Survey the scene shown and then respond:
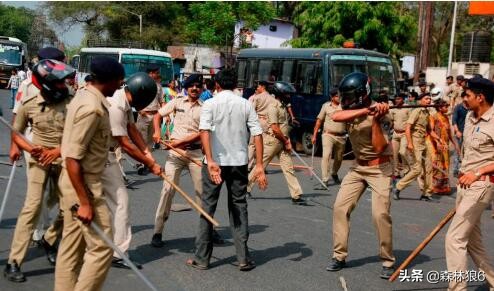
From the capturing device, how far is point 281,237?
6.85 m

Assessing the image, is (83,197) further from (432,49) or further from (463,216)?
(432,49)

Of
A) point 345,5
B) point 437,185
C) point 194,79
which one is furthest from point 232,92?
point 345,5

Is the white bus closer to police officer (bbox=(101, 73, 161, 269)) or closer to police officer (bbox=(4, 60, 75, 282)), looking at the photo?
police officer (bbox=(101, 73, 161, 269))

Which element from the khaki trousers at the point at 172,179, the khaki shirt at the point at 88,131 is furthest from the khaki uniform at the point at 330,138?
the khaki shirt at the point at 88,131

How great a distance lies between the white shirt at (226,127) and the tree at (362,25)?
18.1 meters

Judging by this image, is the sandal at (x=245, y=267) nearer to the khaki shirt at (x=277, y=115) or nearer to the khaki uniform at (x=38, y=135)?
the khaki uniform at (x=38, y=135)

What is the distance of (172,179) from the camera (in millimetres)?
6391

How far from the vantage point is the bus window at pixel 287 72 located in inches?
614

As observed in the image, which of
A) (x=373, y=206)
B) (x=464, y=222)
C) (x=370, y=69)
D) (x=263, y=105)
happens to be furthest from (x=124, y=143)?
(x=370, y=69)

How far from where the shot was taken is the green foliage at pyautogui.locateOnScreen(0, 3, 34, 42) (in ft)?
254

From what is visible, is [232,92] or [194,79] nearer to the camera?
[232,92]

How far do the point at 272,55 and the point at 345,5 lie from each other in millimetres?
7856

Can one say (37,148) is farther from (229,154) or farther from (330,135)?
(330,135)

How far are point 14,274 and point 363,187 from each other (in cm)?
321
